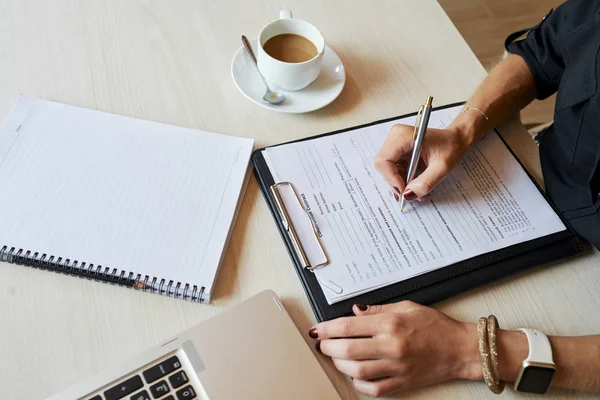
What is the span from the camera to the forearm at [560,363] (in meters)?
0.56

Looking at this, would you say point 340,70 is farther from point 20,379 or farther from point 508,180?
point 20,379

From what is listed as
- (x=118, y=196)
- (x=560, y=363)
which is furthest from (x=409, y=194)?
(x=118, y=196)

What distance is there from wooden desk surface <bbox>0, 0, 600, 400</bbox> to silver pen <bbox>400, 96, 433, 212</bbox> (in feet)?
0.45

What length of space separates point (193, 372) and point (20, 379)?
176mm

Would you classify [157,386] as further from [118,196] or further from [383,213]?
[383,213]

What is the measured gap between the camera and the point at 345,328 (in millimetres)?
551

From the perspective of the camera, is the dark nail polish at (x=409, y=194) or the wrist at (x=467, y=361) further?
the dark nail polish at (x=409, y=194)

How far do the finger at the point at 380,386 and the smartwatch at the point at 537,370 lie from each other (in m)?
0.14

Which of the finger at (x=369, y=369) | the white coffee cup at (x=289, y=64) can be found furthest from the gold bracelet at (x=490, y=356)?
the white coffee cup at (x=289, y=64)

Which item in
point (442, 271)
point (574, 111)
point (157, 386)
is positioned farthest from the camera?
point (574, 111)

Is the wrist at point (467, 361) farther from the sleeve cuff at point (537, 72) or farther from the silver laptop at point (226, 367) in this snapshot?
the sleeve cuff at point (537, 72)

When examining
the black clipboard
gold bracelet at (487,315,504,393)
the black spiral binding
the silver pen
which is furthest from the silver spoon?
gold bracelet at (487,315,504,393)

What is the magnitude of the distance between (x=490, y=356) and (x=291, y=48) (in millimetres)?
514

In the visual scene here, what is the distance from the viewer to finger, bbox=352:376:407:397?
529 millimetres
